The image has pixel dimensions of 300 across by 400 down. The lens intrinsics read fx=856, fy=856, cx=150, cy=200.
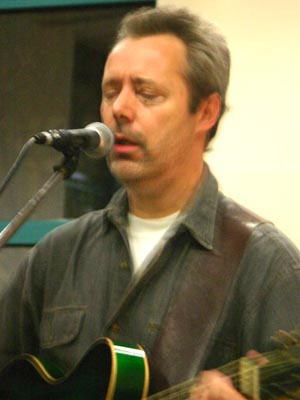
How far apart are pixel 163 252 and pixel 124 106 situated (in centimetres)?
33

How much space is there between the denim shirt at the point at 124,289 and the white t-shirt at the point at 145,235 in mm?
20

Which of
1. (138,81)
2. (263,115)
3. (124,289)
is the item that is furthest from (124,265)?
(263,115)

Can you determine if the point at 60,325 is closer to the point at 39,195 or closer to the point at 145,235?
the point at 145,235

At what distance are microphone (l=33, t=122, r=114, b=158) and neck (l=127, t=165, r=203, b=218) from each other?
290 mm

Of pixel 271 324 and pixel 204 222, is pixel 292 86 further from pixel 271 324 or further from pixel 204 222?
pixel 271 324

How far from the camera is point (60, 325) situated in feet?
6.52

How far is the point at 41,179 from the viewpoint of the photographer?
3197 millimetres

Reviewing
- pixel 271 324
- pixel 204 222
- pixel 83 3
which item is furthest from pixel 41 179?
pixel 271 324

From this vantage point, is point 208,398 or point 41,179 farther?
point 41,179

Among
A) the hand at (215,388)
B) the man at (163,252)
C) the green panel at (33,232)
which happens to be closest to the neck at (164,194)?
the man at (163,252)

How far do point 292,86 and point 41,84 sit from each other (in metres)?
1.15

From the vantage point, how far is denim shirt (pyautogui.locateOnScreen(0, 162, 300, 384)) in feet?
5.79

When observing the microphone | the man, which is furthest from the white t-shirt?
the microphone

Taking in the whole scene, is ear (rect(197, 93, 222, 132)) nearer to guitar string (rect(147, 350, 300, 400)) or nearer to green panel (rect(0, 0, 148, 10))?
guitar string (rect(147, 350, 300, 400))
